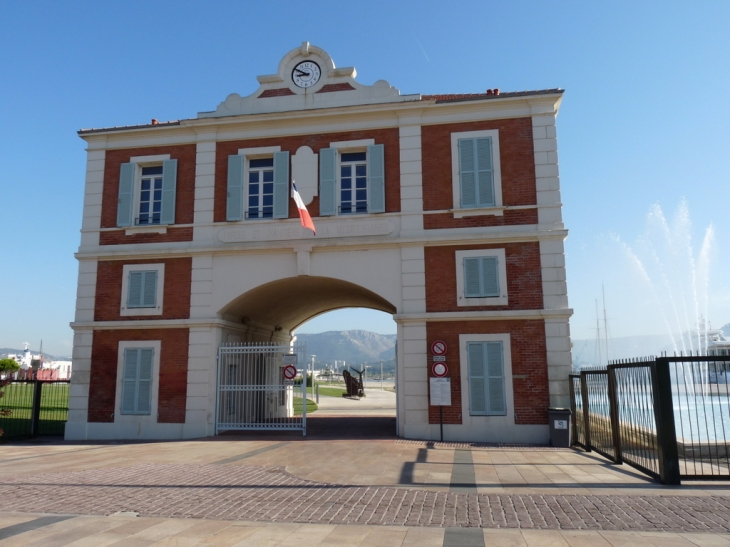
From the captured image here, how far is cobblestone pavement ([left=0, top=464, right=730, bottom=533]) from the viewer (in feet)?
22.1

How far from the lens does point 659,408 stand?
28.9 ft

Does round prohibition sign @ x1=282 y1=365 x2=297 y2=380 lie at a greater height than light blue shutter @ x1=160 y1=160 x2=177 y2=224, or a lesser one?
lesser

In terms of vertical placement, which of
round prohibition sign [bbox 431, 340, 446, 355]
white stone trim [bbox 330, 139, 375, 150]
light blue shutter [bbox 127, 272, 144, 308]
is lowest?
round prohibition sign [bbox 431, 340, 446, 355]

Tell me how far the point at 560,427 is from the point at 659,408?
17.3 feet

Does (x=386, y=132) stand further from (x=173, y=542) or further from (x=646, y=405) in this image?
(x=173, y=542)

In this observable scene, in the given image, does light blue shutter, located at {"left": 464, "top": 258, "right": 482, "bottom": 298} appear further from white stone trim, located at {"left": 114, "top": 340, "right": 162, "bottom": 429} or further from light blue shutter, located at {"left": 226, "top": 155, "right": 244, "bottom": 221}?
white stone trim, located at {"left": 114, "top": 340, "right": 162, "bottom": 429}

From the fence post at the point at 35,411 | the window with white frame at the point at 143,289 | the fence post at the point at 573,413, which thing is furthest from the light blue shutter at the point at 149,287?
the fence post at the point at 573,413

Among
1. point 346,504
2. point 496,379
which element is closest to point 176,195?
point 496,379

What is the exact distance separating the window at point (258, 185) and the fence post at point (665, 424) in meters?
10.4

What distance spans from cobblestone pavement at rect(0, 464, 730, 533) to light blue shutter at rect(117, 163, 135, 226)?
9.04 m

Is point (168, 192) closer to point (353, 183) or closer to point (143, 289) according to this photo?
point (143, 289)

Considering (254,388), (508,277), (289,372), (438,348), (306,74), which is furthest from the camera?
(306,74)

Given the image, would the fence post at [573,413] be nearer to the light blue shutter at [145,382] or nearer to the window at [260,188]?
the window at [260,188]

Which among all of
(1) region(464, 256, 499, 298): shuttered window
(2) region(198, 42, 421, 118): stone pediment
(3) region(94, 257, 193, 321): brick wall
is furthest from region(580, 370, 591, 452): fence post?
(3) region(94, 257, 193, 321): brick wall
